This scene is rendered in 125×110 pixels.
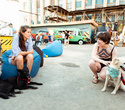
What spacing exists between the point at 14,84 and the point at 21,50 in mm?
756

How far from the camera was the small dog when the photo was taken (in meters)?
2.10

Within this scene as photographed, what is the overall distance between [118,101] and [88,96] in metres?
0.48

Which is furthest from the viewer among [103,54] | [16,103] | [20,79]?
[103,54]

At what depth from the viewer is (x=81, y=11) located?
924 inches

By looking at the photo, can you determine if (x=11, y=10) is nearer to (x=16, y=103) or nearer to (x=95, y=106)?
(x=16, y=103)

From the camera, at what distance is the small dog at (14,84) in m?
2.10

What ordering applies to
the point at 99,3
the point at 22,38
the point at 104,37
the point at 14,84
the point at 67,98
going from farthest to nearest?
the point at 99,3, the point at 22,38, the point at 104,37, the point at 14,84, the point at 67,98

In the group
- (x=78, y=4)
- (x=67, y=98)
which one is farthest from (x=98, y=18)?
(x=67, y=98)

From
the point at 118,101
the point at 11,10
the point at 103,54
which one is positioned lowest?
the point at 118,101

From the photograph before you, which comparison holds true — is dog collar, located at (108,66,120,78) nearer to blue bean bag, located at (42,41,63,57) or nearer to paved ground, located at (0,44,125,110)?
paved ground, located at (0,44,125,110)

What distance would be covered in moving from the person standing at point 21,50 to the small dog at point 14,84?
0.82 ft

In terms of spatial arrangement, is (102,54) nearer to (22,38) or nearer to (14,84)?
(22,38)

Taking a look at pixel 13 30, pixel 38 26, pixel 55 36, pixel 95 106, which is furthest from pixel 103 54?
pixel 38 26

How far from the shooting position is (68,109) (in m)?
1.74
